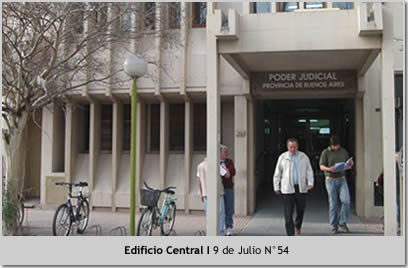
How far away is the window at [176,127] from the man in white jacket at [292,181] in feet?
14.6

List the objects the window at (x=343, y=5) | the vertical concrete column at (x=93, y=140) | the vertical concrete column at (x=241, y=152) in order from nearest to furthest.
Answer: the window at (x=343, y=5)
the vertical concrete column at (x=241, y=152)
the vertical concrete column at (x=93, y=140)

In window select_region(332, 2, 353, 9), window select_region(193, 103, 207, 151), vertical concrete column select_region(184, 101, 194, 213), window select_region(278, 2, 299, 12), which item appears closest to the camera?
window select_region(332, 2, 353, 9)

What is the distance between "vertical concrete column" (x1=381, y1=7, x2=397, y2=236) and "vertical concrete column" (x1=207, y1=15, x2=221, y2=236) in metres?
2.61

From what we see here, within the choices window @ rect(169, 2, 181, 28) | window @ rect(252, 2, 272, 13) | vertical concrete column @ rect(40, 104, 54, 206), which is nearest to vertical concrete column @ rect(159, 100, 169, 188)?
window @ rect(169, 2, 181, 28)

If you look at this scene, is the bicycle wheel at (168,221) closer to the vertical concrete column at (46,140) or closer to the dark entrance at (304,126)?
the vertical concrete column at (46,140)

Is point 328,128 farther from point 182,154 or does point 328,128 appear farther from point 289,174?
point 289,174

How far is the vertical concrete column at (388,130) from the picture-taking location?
667 cm

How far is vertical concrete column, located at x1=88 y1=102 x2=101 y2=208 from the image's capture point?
11266 mm

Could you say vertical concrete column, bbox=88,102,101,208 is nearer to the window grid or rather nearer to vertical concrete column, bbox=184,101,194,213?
vertical concrete column, bbox=184,101,194,213

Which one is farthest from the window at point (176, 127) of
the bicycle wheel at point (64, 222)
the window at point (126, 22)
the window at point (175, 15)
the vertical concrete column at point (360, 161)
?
the vertical concrete column at point (360, 161)

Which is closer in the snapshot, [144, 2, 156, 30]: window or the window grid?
[144, 2, 156, 30]: window

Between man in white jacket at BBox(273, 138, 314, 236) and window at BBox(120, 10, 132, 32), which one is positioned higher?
window at BBox(120, 10, 132, 32)

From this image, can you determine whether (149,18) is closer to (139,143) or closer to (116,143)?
(139,143)

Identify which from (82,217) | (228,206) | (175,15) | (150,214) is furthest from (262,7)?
(82,217)
